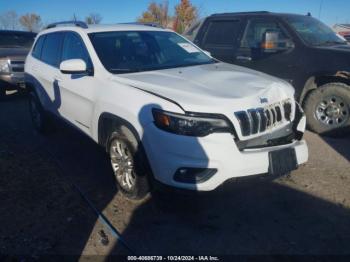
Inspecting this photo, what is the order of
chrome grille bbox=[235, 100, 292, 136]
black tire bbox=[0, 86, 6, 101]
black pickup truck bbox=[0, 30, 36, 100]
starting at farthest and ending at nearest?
black tire bbox=[0, 86, 6, 101]
black pickup truck bbox=[0, 30, 36, 100]
chrome grille bbox=[235, 100, 292, 136]

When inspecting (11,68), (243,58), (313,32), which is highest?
(313,32)

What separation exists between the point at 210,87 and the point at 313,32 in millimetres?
3554

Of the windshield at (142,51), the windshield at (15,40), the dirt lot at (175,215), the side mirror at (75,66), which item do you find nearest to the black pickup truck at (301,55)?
the dirt lot at (175,215)

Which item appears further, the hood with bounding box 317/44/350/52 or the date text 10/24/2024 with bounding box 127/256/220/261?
the hood with bounding box 317/44/350/52

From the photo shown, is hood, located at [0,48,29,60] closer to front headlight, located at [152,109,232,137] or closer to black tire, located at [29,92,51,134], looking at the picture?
black tire, located at [29,92,51,134]

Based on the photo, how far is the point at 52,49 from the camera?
5.05 metres

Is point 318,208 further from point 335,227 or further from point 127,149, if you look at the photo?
point 127,149

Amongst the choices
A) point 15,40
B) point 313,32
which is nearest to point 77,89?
point 313,32

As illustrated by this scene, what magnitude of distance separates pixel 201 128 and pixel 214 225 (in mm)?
946

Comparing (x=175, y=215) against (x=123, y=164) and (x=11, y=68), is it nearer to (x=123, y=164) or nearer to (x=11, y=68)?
(x=123, y=164)

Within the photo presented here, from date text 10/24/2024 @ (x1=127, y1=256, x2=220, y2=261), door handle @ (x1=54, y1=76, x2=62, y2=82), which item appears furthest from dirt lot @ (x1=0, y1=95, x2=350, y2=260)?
door handle @ (x1=54, y1=76, x2=62, y2=82)

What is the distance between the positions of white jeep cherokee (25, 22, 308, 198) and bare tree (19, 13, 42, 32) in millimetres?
32275

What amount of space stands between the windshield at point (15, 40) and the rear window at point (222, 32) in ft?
19.8

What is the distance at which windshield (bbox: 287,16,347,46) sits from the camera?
5641mm
